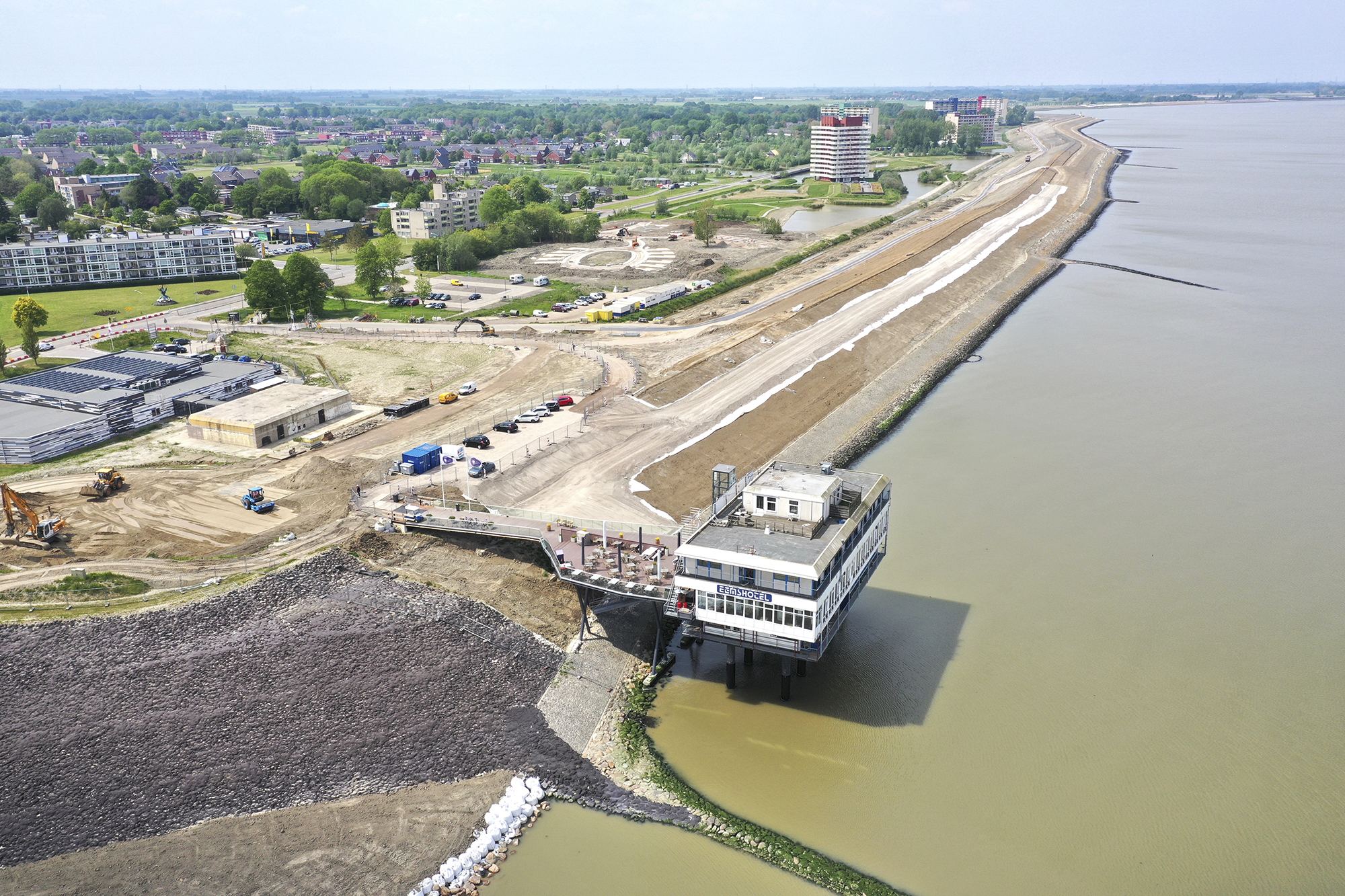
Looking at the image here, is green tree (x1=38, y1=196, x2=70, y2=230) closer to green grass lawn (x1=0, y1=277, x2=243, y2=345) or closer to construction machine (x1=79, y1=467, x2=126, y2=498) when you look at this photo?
green grass lawn (x1=0, y1=277, x2=243, y2=345)

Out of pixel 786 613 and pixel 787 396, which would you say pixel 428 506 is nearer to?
pixel 786 613

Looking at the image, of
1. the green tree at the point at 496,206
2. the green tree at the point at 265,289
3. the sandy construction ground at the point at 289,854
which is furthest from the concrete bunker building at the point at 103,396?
the green tree at the point at 496,206

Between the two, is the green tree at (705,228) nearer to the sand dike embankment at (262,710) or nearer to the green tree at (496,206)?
the green tree at (496,206)

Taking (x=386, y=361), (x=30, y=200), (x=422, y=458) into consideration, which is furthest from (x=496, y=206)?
(x=422, y=458)

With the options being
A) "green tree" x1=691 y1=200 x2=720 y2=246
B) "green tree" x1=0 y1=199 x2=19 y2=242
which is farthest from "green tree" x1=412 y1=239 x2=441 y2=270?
"green tree" x1=0 y1=199 x2=19 y2=242

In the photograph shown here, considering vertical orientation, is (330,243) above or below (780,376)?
above

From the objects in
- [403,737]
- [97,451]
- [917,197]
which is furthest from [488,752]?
[917,197]

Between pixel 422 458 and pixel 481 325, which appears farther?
pixel 481 325

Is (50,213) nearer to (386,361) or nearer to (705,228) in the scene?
(705,228)
